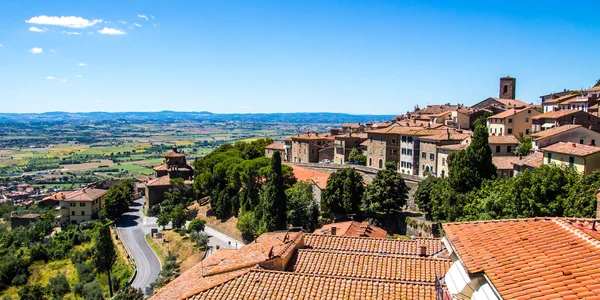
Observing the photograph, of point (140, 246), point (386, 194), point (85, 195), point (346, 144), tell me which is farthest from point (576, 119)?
point (85, 195)

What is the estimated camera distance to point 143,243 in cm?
5019

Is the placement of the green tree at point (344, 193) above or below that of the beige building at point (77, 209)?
above

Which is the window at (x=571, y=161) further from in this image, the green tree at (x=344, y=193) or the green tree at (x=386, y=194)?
the green tree at (x=344, y=193)

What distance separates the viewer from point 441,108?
91.9 meters

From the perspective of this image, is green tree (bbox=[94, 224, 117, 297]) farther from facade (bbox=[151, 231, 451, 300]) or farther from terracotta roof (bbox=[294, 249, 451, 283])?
terracotta roof (bbox=[294, 249, 451, 283])

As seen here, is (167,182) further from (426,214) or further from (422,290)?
(422,290)

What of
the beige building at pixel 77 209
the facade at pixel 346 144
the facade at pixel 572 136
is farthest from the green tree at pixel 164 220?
the facade at pixel 572 136

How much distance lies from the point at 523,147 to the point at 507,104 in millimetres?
→ 29477

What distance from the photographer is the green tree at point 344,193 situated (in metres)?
38.3

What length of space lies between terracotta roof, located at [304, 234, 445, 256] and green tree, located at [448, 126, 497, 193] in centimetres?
1507

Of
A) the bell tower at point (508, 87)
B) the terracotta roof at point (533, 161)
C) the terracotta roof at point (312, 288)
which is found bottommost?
the terracotta roof at point (312, 288)

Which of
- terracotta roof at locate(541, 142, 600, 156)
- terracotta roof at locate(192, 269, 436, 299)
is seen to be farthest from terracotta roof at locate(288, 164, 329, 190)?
terracotta roof at locate(192, 269, 436, 299)

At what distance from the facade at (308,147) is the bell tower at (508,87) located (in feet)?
119

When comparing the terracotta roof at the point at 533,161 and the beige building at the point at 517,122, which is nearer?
the terracotta roof at the point at 533,161
